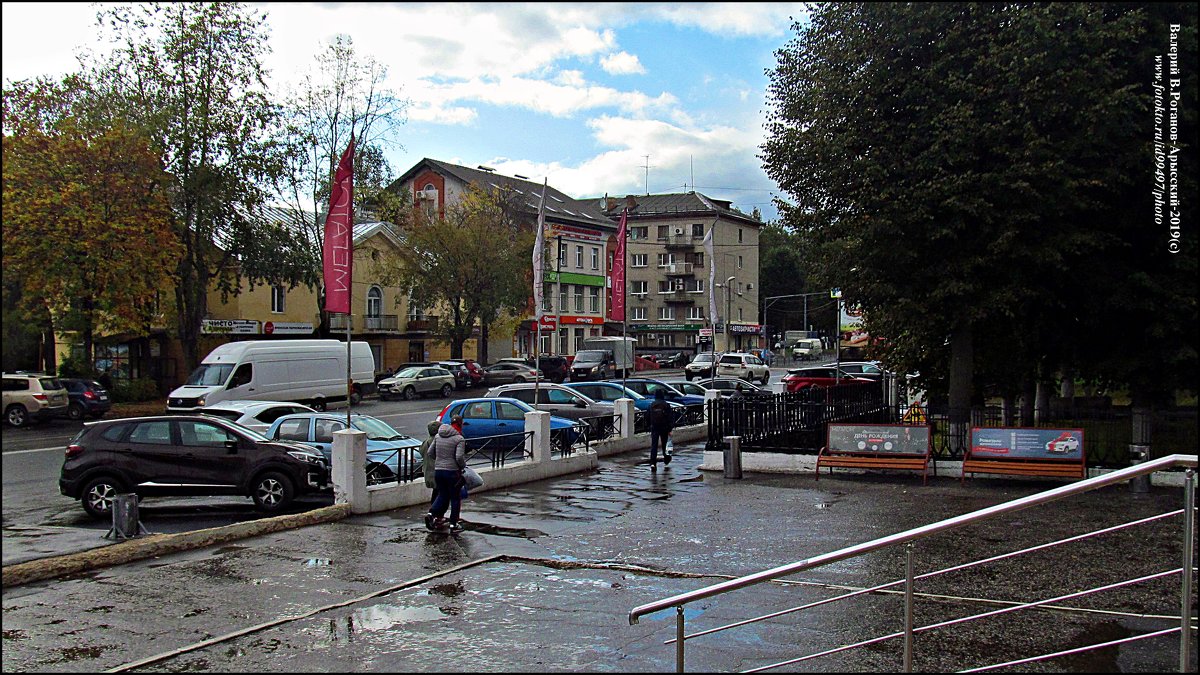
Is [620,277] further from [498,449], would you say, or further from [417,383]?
[417,383]

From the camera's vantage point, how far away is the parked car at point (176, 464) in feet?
45.4

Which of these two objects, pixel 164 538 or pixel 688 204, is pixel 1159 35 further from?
pixel 688 204

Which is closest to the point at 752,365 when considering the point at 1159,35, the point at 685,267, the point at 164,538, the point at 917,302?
the point at 685,267

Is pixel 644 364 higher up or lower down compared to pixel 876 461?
higher up

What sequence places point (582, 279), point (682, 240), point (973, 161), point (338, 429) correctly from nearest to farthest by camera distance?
point (973, 161), point (338, 429), point (582, 279), point (682, 240)

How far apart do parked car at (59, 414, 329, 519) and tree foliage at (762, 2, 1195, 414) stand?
1027 centimetres

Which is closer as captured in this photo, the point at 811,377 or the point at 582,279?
the point at 811,377

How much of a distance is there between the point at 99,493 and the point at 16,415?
945cm

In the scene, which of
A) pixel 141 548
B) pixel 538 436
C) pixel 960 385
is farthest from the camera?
pixel 960 385

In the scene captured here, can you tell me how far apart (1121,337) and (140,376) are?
34.0 m

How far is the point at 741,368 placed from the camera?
5672 cm

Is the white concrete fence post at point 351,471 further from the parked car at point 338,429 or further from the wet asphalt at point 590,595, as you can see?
the parked car at point 338,429

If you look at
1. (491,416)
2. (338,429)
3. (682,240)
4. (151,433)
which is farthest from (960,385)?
(682,240)

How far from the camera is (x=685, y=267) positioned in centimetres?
8450
